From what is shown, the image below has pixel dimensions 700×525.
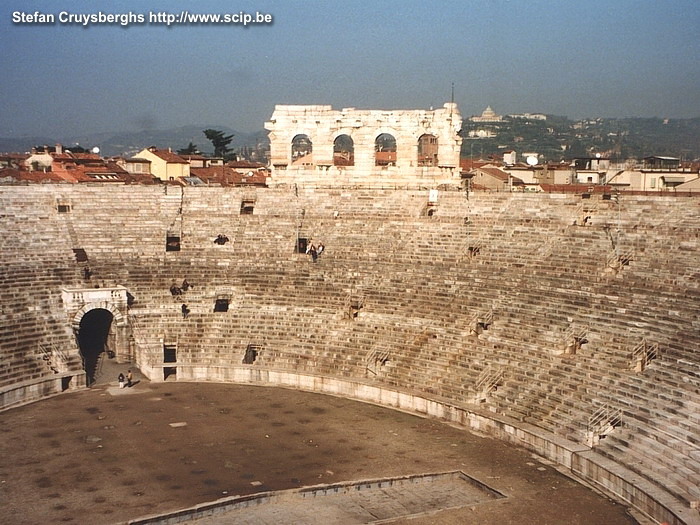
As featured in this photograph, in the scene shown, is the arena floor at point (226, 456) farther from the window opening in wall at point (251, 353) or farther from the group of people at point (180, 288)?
the group of people at point (180, 288)

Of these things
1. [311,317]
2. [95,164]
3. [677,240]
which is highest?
[95,164]

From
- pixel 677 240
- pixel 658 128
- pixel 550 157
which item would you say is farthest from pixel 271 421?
pixel 658 128

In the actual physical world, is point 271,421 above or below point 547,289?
below

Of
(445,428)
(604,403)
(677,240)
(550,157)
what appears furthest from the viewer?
(550,157)

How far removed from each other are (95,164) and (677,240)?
40603 mm

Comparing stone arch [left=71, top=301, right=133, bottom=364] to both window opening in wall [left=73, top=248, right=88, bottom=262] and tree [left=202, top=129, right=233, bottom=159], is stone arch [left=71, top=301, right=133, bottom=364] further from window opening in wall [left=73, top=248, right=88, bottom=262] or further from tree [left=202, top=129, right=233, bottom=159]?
tree [left=202, top=129, right=233, bottom=159]

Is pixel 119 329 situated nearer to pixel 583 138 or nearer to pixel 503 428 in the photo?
pixel 503 428

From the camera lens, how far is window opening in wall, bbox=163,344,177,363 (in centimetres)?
3209

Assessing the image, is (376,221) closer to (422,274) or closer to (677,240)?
(422,274)

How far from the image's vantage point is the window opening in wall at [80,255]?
34250mm

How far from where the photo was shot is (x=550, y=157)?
105250 mm

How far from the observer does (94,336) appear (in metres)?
34.2

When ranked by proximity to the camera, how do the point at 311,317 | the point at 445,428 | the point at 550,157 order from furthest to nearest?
the point at 550,157, the point at 311,317, the point at 445,428

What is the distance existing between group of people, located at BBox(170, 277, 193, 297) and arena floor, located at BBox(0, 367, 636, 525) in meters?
5.29
